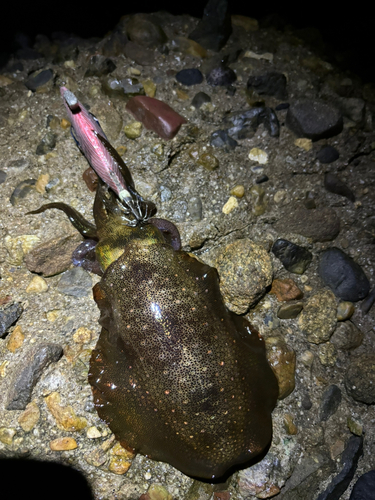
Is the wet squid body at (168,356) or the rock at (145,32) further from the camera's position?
the rock at (145,32)

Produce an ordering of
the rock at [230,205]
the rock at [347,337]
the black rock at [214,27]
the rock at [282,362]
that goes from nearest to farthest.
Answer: the rock at [282,362] → the rock at [347,337] → the rock at [230,205] → the black rock at [214,27]

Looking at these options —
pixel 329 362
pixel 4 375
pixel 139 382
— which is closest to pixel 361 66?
pixel 329 362

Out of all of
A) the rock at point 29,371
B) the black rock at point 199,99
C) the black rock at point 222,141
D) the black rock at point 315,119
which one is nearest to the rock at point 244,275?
the black rock at point 222,141

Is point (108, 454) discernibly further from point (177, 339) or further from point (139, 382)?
point (177, 339)

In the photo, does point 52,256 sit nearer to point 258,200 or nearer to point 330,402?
point 258,200

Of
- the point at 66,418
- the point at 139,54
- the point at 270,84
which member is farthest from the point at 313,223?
the point at 66,418

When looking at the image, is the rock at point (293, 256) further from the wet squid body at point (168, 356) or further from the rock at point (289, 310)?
the wet squid body at point (168, 356)
